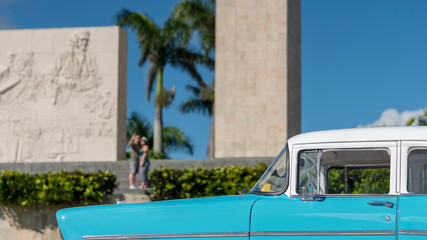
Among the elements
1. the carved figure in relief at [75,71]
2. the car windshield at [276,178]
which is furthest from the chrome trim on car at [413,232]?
→ the carved figure in relief at [75,71]

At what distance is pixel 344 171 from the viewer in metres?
5.61

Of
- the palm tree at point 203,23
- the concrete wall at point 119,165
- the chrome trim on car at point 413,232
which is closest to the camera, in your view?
the chrome trim on car at point 413,232

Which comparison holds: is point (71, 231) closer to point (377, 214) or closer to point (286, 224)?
point (286, 224)

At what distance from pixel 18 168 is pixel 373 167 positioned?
18.7 m

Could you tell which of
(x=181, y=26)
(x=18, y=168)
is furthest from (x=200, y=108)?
(x=18, y=168)

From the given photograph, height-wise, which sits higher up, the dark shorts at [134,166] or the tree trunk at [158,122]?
the tree trunk at [158,122]

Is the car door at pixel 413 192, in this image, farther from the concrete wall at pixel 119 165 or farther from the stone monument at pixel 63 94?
the stone monument at pixel 63 94

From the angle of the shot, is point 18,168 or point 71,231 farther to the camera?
point 18,168

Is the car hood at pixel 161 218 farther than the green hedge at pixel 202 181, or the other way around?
the green hedge at pixel 202 181

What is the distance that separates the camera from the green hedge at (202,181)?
44.8ft

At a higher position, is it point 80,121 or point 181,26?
point 181,26

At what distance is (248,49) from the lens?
2167 cm

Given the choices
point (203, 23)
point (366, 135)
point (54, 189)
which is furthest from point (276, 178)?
point (203, 23)

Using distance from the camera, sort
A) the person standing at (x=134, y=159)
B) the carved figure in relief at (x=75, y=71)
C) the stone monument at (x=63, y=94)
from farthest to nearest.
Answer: the carved figure in relief at (x=75, y=71) → the stone monument at (x=63, y=94) → the person standing at (x=134, y=159)
